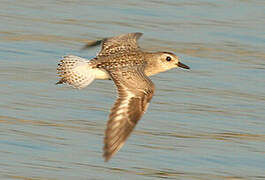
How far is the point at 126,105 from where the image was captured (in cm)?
848

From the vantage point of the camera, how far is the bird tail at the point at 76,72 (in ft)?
32.0

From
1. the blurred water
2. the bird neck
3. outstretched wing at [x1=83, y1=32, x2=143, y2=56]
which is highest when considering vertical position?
outstretched wing at [x1=83, y1=32, x2=143, y2=56]

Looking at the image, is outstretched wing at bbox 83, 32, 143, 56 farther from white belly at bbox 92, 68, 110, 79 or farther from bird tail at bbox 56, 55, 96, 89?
white belly at bbox 92, 68, 110, 79

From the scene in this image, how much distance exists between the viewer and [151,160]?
32.1 ft

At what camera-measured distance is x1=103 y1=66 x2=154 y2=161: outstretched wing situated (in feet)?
25.7

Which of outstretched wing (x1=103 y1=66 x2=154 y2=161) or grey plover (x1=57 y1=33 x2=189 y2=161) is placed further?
grey plover (x1=57 y1=33 x2=189 y2=161)

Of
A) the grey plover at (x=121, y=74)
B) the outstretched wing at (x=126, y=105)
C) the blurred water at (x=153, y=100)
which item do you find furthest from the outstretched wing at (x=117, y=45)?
the outstretched wing at (x=126, y=105)

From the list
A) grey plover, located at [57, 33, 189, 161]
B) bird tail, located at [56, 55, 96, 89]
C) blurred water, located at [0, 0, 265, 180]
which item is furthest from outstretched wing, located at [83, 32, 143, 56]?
blurred water, located at [0, 0, 265, 180]

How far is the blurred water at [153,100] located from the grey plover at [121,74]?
81 centimetres

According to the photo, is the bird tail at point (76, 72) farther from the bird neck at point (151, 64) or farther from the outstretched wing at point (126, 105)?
the bird neck at point (151, 64)

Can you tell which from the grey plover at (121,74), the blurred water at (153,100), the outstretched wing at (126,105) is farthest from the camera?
the blurred water at (153,100)

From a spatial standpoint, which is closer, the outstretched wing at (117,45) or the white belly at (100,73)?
the white belly at (100,73)

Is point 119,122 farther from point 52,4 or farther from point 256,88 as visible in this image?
point 52,4

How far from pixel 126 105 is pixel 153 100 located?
3.60 metres
